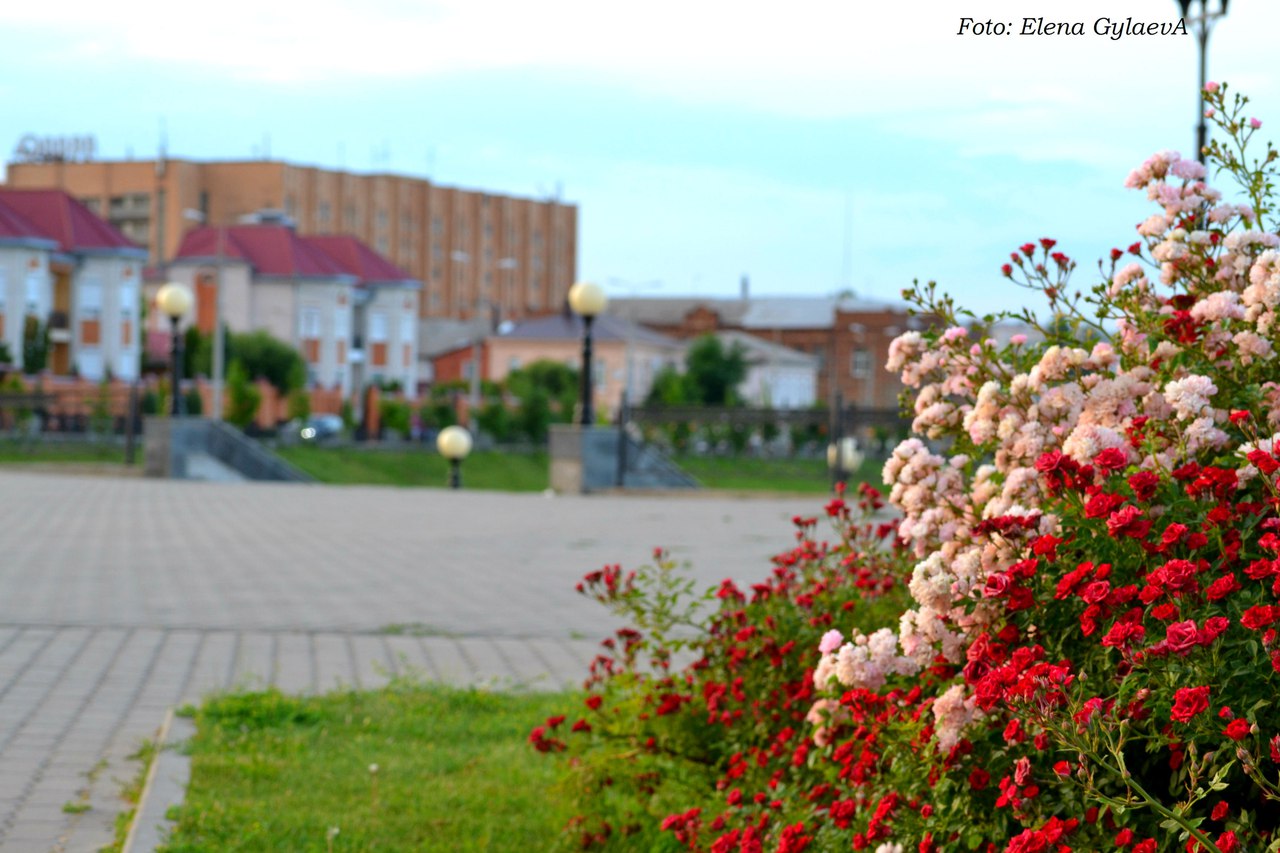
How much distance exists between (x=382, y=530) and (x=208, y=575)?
467 cm

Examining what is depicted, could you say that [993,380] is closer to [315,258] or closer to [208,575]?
[208,575]

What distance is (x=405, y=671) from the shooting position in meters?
7.60

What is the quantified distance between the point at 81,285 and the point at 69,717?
215 ft

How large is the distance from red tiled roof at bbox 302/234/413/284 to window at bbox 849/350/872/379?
2734cm

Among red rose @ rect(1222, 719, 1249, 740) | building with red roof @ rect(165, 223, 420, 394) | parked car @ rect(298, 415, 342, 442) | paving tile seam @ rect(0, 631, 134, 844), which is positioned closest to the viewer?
red rose @ rect(1222, 719, 1249, 740)

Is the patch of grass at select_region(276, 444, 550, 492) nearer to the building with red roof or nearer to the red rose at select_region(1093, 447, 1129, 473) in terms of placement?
the building with red roof

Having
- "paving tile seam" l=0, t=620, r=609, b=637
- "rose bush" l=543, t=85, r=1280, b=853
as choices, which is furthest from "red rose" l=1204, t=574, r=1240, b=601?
"paving tile seam" l=0, t=620, r=609, b=637

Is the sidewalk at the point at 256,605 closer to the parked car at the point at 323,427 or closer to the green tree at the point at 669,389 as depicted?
the parked car at the point at 323,427

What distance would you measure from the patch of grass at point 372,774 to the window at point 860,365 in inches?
3617

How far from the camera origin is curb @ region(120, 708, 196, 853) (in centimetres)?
446

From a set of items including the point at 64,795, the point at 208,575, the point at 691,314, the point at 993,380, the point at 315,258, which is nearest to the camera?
the point at 993,380

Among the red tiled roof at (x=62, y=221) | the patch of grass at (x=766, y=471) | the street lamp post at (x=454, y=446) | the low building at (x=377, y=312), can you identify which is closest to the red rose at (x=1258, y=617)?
the patch of grass at (x=766, y=471)

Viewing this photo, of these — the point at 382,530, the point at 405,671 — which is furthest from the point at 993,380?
the point at 382,530

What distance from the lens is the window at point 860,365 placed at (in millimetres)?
97875
